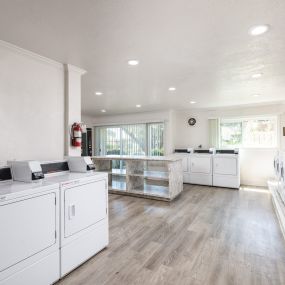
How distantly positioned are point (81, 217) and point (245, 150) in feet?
17.2

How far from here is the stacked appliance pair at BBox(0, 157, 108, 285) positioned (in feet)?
4.77

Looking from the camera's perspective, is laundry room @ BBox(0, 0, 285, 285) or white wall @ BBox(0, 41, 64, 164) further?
white wall @ BBox(0, 41, 64, 164)

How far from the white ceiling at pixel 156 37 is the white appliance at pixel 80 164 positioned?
124 centimetres

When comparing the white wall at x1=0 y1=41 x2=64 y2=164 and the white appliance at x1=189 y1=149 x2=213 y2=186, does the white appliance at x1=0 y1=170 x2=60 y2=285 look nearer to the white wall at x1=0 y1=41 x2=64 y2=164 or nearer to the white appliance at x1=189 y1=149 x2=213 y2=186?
the white wall at x1=0 y1=41 x2=64 y2=164

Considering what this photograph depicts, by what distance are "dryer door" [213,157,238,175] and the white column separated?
13.0 feet

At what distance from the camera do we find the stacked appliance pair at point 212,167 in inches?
206

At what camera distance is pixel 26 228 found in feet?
5.06

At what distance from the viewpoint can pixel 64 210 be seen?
183 cm

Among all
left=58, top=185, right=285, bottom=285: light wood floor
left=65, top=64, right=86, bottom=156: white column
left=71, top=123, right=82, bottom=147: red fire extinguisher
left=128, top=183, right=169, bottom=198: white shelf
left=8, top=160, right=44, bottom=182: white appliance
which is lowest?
left=58, top=185, right=285, bottom=285: light wood floor

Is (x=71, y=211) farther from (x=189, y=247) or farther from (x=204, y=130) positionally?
(x=204, y=130)

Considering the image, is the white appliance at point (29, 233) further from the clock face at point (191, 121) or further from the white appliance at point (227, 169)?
the clock face at point (191, 121)

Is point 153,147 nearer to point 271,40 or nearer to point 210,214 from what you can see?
point 210,214

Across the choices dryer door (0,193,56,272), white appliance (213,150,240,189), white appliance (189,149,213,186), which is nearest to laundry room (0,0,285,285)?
dryer door (0,193,56,272)

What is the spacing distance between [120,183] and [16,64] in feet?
11.7
